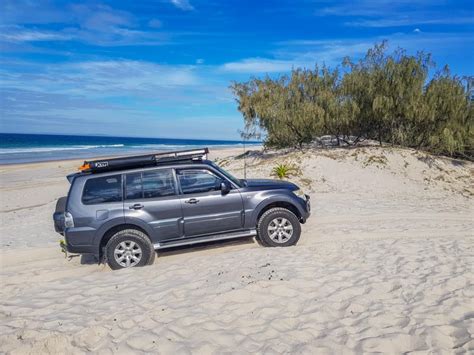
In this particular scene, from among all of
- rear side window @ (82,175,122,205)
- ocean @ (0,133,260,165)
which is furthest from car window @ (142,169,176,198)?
ocean @ (0,133,260,165)

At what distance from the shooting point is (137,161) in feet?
20.4

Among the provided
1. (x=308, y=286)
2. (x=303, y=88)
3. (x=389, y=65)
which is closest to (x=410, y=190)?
(x=389, y=65)

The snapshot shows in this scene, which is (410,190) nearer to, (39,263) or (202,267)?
(202,267)

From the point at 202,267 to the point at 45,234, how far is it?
536 centimetres

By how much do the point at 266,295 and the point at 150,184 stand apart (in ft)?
9.60

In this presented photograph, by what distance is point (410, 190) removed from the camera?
523 inches

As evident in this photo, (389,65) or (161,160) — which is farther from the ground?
(389,65)

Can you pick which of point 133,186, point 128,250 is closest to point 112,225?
point 128,250

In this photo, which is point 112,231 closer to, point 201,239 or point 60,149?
point 201,239

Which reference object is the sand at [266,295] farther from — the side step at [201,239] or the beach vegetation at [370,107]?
the beach vegetation at [370,107]

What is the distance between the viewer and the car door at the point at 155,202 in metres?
6.14

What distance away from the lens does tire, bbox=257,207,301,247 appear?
6668mm

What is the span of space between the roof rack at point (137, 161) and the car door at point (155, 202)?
0.17 m

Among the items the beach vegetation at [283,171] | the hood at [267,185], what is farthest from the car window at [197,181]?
the beach vegetation at [283,171]
